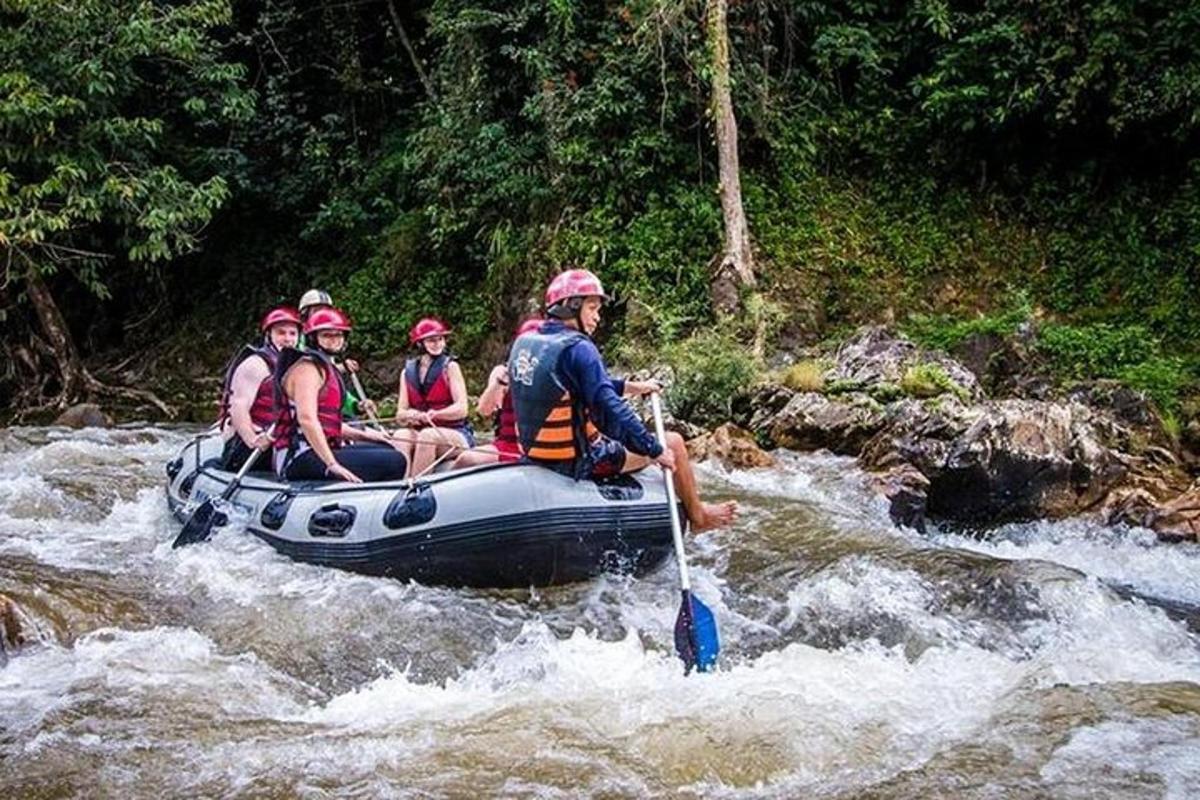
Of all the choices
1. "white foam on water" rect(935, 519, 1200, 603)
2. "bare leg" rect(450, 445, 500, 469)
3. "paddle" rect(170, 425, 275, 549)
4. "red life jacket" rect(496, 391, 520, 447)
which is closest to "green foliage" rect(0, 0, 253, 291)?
"paddle" rect(170, 425, 275, 549)

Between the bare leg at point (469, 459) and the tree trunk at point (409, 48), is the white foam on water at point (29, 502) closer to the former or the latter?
the bare leg at point (469, 459)

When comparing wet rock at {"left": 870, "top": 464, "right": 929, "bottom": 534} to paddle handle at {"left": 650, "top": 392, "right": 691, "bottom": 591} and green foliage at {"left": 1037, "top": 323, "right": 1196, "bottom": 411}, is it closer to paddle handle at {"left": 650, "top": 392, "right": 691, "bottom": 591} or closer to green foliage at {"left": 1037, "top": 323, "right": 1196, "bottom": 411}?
paddle handle at {"left": 650, "top": 392, "right": 691, "bottom": 591}

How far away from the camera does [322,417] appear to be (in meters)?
5.90

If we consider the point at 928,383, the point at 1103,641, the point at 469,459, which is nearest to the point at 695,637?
the point at 1103,641

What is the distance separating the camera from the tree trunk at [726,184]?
1109 cm

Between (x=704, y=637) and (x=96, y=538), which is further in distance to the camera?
(x=96, y=538)

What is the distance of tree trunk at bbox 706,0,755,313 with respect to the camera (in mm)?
11094

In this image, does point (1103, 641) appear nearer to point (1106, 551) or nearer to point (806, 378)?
point (1106, 551)

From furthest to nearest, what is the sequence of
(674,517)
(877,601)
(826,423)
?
(826,423)
(877,601)
(674,517)

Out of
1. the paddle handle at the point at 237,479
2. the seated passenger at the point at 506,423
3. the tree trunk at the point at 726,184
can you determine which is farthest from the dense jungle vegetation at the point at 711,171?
the paddle handle at the point at 237,479

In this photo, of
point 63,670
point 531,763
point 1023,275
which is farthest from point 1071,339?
point 63,670

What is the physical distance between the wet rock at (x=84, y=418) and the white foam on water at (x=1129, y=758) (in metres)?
12.1

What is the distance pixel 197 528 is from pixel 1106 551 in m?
5.33

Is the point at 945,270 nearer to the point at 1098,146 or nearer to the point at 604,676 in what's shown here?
the point at 1098,146
